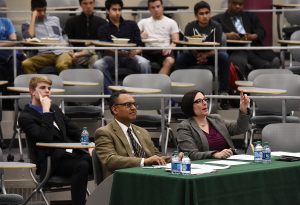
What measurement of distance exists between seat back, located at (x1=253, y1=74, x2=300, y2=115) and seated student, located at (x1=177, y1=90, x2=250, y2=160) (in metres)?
2.67

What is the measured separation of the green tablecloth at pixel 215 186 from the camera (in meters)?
7.34

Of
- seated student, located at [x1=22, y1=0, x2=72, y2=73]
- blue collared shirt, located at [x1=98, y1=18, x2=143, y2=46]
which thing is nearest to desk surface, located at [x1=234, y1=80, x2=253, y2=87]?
blue collared shirt, located at [x1=98, y1=18, x2=143, y2=46]

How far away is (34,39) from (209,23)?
7.59 ft

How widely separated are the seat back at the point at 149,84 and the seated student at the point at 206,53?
1128 mm

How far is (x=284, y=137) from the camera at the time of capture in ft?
32.1

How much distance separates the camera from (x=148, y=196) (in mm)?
7605

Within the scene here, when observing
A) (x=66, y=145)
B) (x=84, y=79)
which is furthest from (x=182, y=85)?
(x=66, y=145)

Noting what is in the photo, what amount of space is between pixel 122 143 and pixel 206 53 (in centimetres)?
462

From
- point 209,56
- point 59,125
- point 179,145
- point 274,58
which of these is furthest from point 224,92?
point 179,145

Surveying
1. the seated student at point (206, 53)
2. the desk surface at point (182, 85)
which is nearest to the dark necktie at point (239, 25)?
the seated student at point (206, 53)

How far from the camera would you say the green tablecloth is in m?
7.34

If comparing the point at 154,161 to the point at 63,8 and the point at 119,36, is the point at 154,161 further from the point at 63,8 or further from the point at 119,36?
the point at 63,8

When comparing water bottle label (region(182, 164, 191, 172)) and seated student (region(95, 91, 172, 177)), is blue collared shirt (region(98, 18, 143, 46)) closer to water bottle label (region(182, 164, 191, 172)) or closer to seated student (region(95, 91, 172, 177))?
seated student (region(95, 91, 172, 177))

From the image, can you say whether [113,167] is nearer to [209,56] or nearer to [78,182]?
[78,182]
